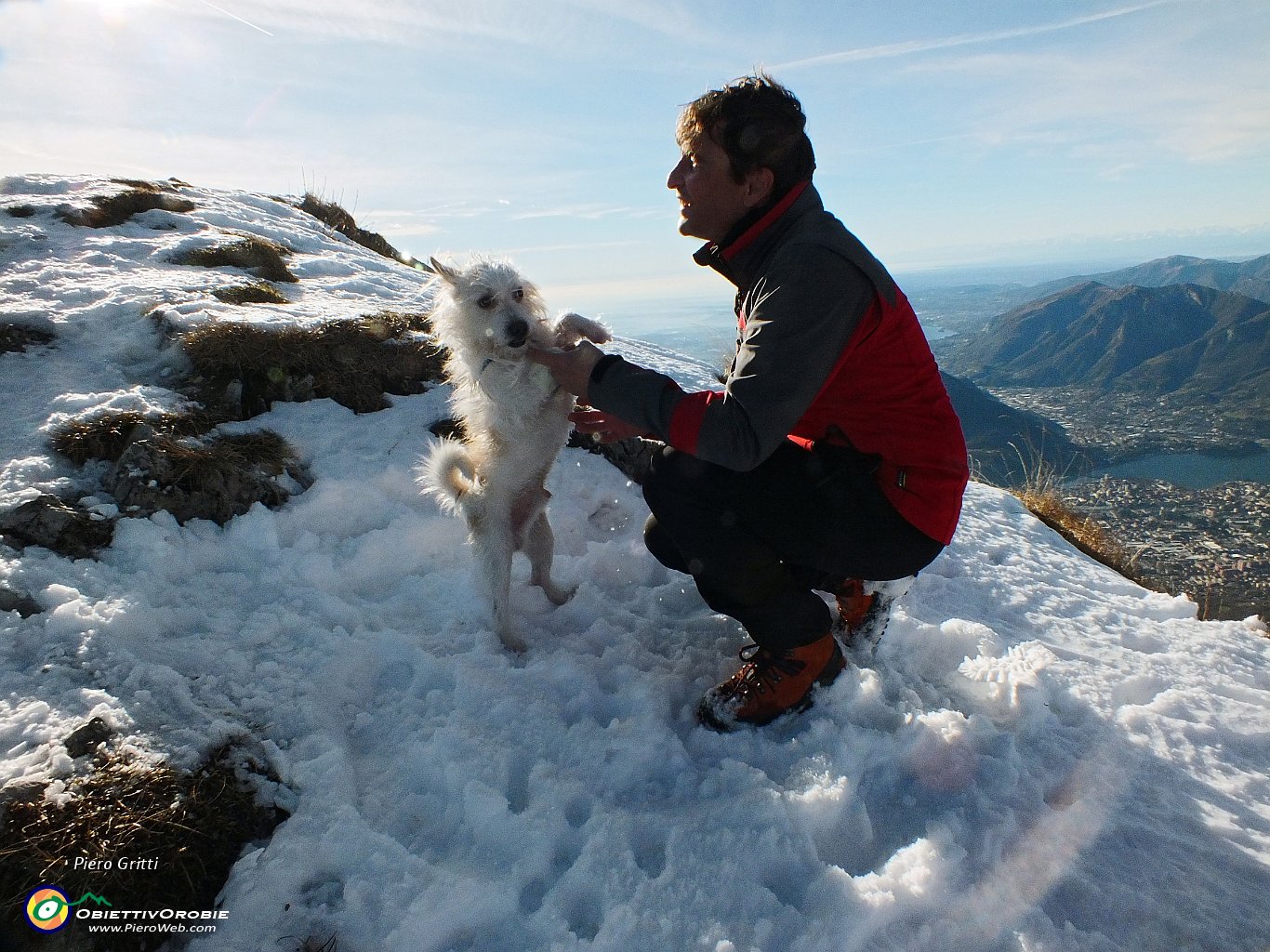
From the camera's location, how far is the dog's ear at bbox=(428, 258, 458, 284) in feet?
12.0

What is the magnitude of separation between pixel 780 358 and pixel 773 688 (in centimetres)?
149

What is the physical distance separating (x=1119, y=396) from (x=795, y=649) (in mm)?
102494

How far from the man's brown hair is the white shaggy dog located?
4.34ft

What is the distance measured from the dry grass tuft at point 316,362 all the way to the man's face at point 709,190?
3.51 metres

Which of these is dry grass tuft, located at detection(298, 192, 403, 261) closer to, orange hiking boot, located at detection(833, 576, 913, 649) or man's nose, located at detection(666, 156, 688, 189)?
man's nose, located at detection(666, 156, 688, 189)

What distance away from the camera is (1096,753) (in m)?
2.57

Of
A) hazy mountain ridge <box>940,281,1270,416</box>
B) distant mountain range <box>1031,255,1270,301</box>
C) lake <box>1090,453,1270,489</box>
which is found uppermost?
distant mountain range <box>1031,255,1270,301</box>

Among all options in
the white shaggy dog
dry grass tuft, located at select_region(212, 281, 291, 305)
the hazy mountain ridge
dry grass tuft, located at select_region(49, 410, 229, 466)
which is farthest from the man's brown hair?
the hazy mountain ridge

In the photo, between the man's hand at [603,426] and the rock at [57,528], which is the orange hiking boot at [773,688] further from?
the rock at [57,528]

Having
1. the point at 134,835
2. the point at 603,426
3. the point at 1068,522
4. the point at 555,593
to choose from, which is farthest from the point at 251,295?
the point at 1068,522

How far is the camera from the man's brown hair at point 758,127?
2.39m

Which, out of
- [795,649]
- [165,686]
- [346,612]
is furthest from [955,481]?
[165,686]

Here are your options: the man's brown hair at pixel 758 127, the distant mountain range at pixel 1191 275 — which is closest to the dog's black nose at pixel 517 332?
the man's brown hair at pixel 758 127

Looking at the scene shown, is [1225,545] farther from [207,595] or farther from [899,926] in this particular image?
[207,595]
